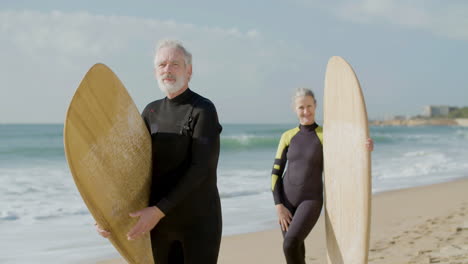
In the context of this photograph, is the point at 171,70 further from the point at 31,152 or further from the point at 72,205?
Result: the point at 31,152

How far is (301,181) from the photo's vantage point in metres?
3.25

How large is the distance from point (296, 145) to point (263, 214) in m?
3.56

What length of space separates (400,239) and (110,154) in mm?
4112

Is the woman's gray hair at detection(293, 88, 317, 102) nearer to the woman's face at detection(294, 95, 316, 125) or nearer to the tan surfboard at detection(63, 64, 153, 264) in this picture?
the woman's face at detection(294, 95, 316, 125)

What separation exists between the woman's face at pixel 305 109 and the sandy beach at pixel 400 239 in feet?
5.86

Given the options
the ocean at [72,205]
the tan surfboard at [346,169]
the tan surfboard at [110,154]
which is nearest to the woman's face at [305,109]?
the tan surfboard at [346,169]

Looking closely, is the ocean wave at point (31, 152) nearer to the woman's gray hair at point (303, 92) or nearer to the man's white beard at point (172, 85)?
the woman's gray hair at point (303, 92)

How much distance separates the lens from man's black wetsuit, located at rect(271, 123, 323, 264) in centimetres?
311

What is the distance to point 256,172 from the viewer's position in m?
13.0

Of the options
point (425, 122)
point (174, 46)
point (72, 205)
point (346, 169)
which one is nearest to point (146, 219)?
point (174, 46)

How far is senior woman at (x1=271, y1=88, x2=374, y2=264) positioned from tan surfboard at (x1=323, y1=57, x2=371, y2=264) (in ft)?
0.24

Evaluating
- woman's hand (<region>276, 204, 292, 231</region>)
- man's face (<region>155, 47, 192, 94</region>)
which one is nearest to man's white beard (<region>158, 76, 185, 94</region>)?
man's face (<region>155, 47, 192, 94</region>)

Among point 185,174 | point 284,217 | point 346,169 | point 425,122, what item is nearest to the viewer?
point 185,174

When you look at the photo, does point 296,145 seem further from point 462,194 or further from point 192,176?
point 462,194
